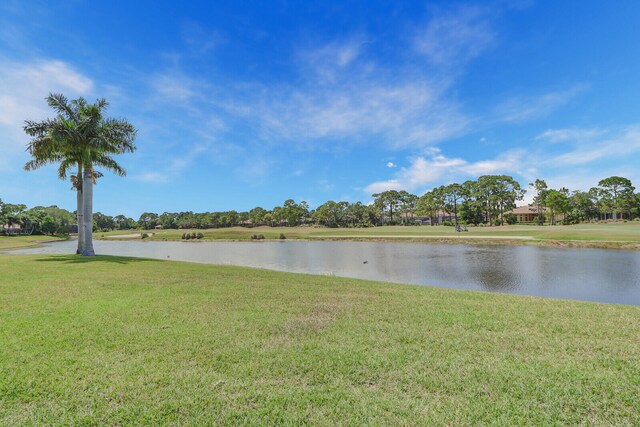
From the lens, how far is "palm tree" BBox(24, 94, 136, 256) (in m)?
21.6

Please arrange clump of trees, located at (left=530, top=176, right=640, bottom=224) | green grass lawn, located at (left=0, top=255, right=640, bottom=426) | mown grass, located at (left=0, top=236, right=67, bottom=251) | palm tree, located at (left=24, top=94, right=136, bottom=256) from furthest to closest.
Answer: clump of trees, located at (left=530, top=176, right=640, bottom=224)
mown grass, located at (left=0, top=236, right=67, bottom=251)
palm tree, located at (left=24, top=94, right=136, bottom=256)
green grass lawn, located at (left=0, top=255, right=640, bottom=426)

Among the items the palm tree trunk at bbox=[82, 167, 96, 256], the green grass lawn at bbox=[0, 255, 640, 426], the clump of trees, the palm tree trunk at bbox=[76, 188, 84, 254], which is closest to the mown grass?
the palm tree trunk at bbox=[76, 188, 84, 254]

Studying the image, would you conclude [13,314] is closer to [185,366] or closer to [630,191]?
[185,366]

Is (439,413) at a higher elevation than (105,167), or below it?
below

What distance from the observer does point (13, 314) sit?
23.0 ft

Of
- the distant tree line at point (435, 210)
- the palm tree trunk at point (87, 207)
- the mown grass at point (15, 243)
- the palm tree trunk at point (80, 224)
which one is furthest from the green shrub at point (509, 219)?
the mown grass at point (15, 243)

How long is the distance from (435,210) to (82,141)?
96.6m

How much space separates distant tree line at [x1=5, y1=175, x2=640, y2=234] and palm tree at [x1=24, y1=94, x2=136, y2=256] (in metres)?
70.8

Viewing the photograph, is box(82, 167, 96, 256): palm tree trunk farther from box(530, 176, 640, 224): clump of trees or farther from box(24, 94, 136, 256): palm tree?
box(530, 176, 640, 224): clump of trees

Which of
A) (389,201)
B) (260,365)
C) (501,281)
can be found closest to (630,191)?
(389,201)

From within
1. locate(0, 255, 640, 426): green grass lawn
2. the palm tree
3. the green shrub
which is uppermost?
the palm tree

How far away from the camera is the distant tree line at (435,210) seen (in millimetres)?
82062

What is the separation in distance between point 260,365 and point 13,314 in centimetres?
638

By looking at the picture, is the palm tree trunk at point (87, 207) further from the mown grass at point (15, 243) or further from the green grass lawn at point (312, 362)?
the mown grass at point (15, 243)
